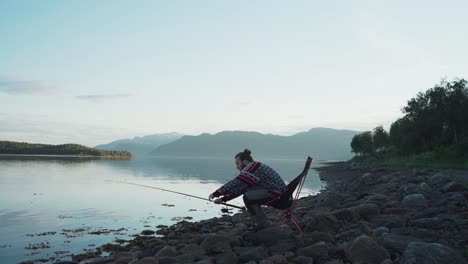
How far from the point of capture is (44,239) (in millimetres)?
14031

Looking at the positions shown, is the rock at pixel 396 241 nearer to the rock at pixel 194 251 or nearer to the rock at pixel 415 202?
the rock at pixel 194 251

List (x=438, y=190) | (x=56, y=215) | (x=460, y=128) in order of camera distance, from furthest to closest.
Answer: (x=460, y=128)
(x=56, y=215)
(x=438, y=190)

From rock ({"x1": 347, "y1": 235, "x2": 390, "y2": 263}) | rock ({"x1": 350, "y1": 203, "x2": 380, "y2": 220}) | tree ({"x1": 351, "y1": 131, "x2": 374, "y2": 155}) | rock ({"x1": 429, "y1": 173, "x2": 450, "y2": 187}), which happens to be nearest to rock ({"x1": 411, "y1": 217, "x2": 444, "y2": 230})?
rock ({"x1": 350, "y1": 203, "x2": 380, "y2": 220})

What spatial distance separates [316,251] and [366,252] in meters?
0.97

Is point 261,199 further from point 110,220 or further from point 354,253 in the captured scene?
point 110,220

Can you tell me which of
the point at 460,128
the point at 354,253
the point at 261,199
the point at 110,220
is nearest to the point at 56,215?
the point at 110,220

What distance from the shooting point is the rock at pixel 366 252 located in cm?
652

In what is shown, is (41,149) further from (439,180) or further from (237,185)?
(237,185)

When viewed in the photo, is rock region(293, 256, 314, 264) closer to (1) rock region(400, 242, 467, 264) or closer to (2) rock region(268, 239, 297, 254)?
(2) rock region(268, 239, 297, 254)

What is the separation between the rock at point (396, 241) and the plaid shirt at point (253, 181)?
2.35 meters

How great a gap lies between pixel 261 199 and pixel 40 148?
625ft

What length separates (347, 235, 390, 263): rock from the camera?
652 centimetres

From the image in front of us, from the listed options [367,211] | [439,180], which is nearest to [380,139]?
[439,180]

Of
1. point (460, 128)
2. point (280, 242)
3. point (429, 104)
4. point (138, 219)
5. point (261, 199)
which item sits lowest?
point (138, 219)
